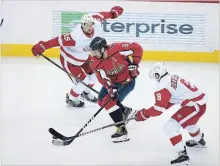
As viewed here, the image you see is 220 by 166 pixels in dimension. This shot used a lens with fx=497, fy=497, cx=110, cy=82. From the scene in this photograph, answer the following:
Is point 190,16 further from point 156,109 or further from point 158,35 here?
point 156,109

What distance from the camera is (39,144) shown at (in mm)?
3541

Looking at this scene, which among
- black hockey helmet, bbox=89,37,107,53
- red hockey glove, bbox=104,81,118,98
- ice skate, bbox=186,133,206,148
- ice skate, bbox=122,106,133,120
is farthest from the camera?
ice skate, bbox=122,106,133,120

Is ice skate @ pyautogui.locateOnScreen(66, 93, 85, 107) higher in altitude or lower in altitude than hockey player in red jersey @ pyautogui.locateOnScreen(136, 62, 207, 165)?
lower

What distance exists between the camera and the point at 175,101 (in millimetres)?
3219

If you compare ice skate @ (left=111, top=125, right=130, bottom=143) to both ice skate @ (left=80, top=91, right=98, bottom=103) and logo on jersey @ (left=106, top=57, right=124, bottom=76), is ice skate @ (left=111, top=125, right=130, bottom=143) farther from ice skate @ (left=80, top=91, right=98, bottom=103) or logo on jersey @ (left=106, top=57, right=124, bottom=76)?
ice skate @ (left=80, top=91, right=98, bottom=103)

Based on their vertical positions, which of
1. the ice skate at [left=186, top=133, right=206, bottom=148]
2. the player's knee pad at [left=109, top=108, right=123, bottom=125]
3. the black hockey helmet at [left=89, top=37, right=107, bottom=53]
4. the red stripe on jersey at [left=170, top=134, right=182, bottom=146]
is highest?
the black hockey helmet at [left=89, top=37, right=107, bottom=53]

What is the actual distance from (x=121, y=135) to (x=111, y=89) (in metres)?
0.34

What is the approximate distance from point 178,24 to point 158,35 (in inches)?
10.3

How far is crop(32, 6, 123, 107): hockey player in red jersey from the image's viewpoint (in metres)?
3.95

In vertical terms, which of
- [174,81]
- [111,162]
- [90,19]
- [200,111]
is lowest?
[111,162]

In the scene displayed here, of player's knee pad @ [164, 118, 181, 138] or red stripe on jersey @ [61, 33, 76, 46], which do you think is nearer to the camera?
player's knee pad @ [164, 118, 181, 138]

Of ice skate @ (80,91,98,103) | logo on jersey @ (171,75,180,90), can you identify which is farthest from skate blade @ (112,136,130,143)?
ice skate @ (80,91,98,103)

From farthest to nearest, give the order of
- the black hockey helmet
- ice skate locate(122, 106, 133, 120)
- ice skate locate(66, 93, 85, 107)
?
1. ice skate locate(66, 93, 85, 107)
2. ice skate locate(122, 106, 133, 120)
3. the black hockey helmet

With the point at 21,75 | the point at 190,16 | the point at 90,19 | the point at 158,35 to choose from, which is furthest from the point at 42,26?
the point at 90,19
